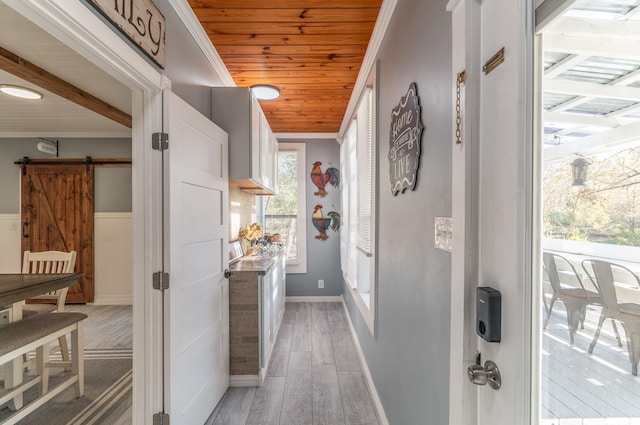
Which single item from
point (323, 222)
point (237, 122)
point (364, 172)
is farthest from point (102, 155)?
point (364, 172)

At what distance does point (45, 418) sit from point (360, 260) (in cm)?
258

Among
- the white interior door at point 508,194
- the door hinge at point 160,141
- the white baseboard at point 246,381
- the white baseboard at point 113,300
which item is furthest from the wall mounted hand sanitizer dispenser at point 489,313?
the white baseboard at point 113,300

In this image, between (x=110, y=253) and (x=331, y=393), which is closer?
(x=331, y=393)

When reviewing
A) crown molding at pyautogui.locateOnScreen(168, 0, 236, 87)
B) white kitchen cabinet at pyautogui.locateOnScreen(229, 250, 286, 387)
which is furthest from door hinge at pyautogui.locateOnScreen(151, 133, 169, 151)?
white kitchen cabinet at pyautogui.locateOnScreen(229, 250, 286, 387)

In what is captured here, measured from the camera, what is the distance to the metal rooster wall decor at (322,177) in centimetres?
438

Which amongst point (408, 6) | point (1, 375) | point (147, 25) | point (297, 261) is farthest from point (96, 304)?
point (408, 6)

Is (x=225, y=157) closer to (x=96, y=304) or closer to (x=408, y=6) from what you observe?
(x=408, y=6)

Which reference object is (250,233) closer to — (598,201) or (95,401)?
(95,401)

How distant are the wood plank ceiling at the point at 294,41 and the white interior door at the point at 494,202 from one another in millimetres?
1157

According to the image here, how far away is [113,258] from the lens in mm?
4246

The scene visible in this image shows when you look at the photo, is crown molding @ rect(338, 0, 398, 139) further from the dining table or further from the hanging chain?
the dining table

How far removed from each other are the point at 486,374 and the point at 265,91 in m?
2.69

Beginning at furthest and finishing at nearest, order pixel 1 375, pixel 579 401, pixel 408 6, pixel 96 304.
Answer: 1. pixel 96 304
2. pixel 1 375
3. pixel 408 6
4. pixel 579 401

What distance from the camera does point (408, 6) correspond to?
53.0 inches
